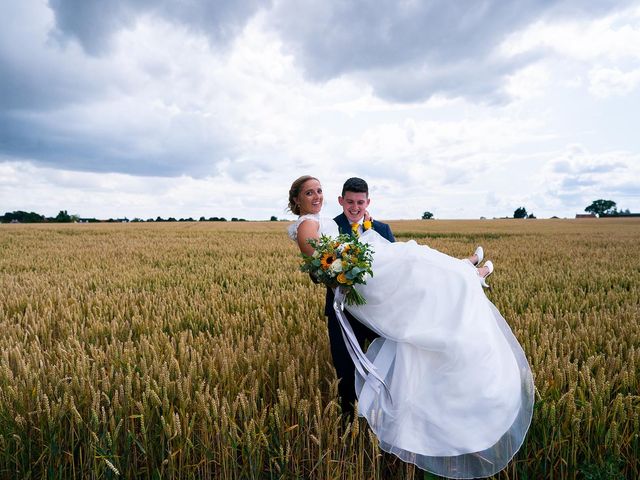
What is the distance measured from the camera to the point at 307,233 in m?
2.94

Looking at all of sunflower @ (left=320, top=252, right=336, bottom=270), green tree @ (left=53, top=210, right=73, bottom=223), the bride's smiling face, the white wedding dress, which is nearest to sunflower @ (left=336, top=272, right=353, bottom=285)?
A: sunflower @ (left=320, top=252, right=336, bottom=270)

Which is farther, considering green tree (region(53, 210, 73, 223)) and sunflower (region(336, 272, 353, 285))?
green tree (region(53, 210, 73, 223))

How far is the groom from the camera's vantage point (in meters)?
2.86

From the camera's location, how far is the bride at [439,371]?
7.60ft

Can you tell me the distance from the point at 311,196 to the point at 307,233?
1.17 feet

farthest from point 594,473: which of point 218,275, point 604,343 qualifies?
point 218,275

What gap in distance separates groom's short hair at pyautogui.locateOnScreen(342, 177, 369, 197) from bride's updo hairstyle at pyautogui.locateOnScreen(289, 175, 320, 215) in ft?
0.85

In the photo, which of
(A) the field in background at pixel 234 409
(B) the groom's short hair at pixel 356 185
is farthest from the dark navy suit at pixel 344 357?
(B) the groom's short hair at pixel 356 185

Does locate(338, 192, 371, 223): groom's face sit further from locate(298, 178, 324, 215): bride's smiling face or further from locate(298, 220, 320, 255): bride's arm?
locate(298, 220, 320, 255): bride's arm

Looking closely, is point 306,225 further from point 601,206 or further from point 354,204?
point 601,206

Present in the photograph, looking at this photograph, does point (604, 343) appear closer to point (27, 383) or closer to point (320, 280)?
point (320, 280)

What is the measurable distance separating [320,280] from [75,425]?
176 cm

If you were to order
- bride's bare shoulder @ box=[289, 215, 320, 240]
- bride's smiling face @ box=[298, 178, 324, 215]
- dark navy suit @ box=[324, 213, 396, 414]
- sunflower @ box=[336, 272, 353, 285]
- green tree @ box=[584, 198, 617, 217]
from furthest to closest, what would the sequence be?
green tree @ box=[584, 198, 617, 217] → bride's smiling face @ box=[298, 178, 324, 215] → bride's bare shoulder @ box=[289, 215, 320, 240] → dark navy suit @ box=[324, 213, 396, 414] → sunflower @ box=[336, 272, 353, 285]

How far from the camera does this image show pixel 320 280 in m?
2.64
